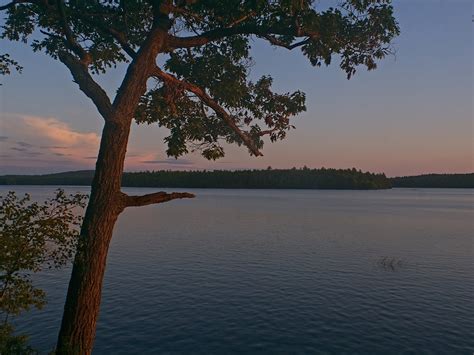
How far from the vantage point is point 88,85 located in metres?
12.1

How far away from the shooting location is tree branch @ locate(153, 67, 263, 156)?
13316 millimetres

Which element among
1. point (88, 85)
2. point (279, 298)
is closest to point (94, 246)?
point (88, 85)

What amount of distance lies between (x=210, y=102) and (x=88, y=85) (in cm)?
409

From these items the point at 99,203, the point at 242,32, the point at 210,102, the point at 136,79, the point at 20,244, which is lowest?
the point at 20,244

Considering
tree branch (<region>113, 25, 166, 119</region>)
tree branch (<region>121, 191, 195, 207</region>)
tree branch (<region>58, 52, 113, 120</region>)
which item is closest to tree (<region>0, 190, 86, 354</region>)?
tree branch (<region>121, 191, 195, 207</region>)

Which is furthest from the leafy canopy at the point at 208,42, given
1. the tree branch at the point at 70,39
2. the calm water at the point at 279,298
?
the calm water at the point at 279,298

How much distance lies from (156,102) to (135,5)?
3.39 metres

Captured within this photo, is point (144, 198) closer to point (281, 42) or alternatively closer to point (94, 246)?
point (94, 246)

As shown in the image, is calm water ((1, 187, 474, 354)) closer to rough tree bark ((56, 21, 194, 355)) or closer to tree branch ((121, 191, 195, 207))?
rough tree bark ((56, 21, 194, 355))

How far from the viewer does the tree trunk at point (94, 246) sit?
11.1m

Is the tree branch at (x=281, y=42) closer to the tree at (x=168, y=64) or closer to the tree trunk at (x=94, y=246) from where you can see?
A: the tree at (x=168, y=64)

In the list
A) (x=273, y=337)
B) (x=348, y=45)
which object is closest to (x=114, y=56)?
(x=348, y=45)

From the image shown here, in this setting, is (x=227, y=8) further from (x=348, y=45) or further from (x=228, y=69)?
(x=348, y=45)

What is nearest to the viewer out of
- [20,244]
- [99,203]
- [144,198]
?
[20,244]
